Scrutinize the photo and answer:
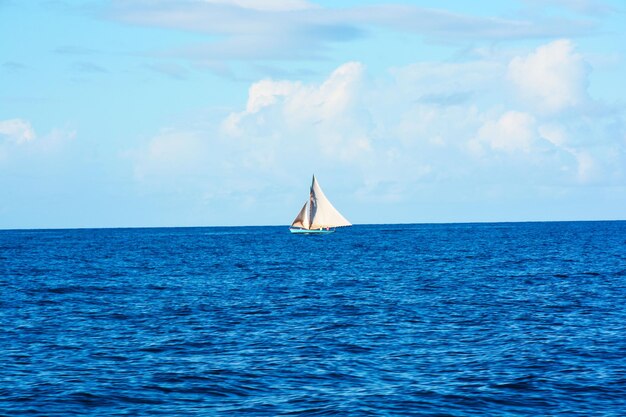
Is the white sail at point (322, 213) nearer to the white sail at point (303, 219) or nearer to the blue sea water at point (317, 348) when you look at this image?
the white sail at point (303, 219)

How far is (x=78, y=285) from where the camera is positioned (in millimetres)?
64375

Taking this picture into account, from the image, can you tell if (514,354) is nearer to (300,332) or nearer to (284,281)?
(300,332)

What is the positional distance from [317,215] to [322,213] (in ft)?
7.22

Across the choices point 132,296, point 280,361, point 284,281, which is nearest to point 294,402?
point 280,361

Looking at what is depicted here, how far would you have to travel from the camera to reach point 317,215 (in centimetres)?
18938

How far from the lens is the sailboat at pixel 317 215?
181m

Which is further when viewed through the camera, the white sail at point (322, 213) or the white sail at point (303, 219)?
the white sail at point (303, 219)

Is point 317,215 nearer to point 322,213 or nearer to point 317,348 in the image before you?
point 322,213

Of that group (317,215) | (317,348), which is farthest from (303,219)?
(317,348)

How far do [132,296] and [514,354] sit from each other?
32135 millimetres

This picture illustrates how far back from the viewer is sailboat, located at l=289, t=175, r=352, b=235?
181 m

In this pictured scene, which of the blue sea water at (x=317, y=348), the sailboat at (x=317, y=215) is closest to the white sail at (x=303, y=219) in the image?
the sailboat at (x=317, y=215)

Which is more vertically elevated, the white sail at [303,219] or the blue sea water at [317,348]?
the white sail at [303,219]

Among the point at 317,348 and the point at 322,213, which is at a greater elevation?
the point at 322,213
